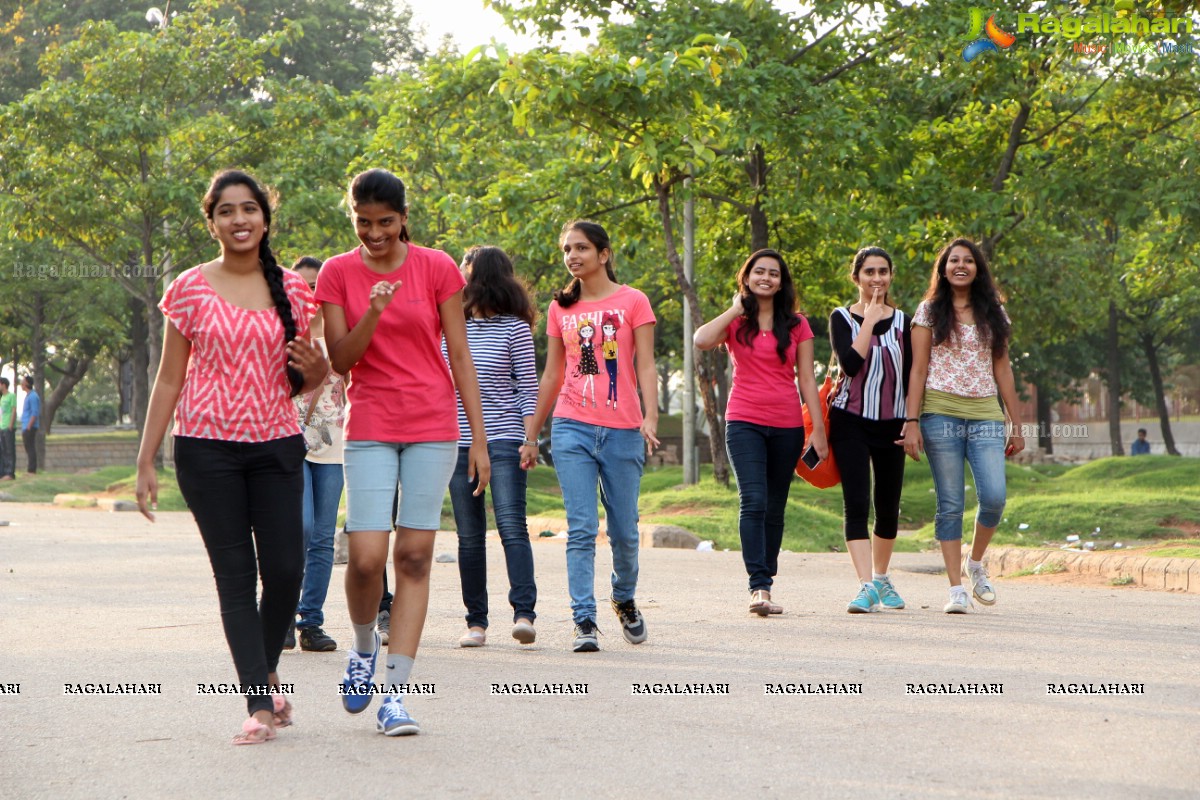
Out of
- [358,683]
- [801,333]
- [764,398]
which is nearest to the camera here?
[358,683]

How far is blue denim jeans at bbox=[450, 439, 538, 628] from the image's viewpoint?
697cm

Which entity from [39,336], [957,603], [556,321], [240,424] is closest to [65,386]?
[39,336]

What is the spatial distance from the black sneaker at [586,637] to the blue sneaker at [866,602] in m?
1.92

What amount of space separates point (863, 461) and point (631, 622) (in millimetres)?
1927

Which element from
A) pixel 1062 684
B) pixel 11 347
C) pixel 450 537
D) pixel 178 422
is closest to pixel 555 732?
pixel 178 422

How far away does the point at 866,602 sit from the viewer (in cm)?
823

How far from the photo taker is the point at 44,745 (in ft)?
15.7

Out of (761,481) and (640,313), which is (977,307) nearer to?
(761,481)

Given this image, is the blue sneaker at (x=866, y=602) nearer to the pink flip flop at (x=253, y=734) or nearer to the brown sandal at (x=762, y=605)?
the brown sandal at (x=762, y=605)

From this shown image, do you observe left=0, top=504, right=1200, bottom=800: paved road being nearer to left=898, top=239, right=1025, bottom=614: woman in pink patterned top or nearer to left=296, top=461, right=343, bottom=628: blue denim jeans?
left=296, top=461, right=343, bottom=628: blue denim jeans

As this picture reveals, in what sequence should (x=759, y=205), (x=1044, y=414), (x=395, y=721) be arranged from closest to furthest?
(x=395, y=721) < (x=759, y=205) < (x=1044, y=414)

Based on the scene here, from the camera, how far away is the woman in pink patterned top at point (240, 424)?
4621mm

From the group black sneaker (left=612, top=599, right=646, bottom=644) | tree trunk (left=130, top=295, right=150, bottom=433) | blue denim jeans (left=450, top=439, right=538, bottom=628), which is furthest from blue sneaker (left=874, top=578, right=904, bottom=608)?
tree trunk (left=130, top=295, right=150, bottom=433)

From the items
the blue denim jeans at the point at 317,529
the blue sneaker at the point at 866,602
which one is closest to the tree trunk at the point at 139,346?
the blue sneaker at the point at 866,602
